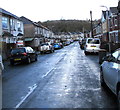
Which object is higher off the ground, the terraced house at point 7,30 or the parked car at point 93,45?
the terraced house at point 7,30

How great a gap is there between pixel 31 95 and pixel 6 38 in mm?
20237

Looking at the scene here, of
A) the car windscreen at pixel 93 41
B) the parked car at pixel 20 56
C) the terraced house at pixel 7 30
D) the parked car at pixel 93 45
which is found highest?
the terraced house at pixel 7 30

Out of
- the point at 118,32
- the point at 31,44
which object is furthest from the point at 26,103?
the point at 31,44

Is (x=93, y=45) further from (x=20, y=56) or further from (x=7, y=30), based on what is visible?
(x=7, y=30)

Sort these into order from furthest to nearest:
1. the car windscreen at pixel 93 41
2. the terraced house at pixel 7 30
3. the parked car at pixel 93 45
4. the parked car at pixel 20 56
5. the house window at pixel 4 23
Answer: the house window at pixel 4 23 → the terraced house at pixel 7 30 → the car windscreen at pixel 93 41 → the parked car at pixel 93 45 → the parked car at pixel 20 56

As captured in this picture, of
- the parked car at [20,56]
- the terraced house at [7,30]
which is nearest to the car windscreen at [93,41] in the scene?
the terraced house at [7,30]

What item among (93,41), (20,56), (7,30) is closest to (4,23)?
(7,30)

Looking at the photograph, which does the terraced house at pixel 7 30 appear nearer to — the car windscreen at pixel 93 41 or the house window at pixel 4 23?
the house window at pixel 4 23

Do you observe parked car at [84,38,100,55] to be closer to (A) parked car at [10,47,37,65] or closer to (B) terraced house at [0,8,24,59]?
(B) terraced house at [0,8,24,59]

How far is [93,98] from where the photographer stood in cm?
626

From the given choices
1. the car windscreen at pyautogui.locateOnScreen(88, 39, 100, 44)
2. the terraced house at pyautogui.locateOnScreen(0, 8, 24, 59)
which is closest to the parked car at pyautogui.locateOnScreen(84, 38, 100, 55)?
the car windscreen at pyautogui.locateOnScreen(88, 39, 100, 44)

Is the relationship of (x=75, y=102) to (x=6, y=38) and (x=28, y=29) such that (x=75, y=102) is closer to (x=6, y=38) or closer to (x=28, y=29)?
(x=6, y=38)

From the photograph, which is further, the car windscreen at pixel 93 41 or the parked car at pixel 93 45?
the car windscreen at pixel 93 41

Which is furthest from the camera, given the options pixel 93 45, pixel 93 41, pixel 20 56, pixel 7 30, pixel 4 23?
pixel 7 30
